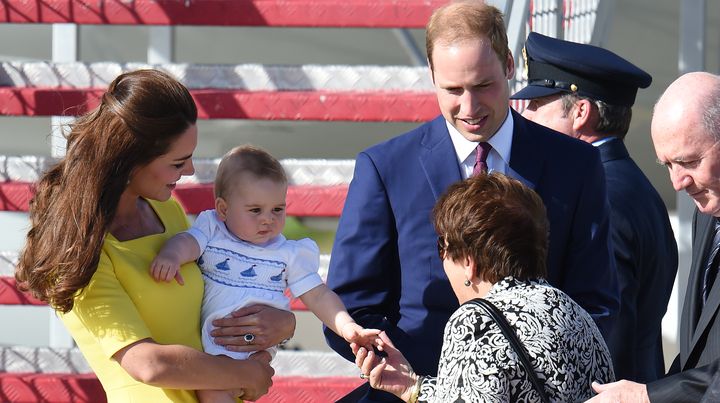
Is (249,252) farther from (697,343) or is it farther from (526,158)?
(697,343)

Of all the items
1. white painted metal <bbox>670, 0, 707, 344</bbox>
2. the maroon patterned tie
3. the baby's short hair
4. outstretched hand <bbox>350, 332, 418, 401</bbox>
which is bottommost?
white painted metal <bbox>670, 0, 707, 344</bbox>

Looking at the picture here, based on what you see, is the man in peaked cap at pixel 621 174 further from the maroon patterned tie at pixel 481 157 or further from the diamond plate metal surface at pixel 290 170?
the diamond plate metal surface at pixel 290 170

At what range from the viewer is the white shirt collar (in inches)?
107

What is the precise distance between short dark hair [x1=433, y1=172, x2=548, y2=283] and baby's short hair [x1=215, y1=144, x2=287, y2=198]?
1.84 ft

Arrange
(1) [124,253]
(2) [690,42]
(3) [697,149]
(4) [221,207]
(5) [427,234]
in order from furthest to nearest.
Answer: (2) [690,42], (4) [221,207], (5) [427,234], (1) [124,253], (3) [697,149]

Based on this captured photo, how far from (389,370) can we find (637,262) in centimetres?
107

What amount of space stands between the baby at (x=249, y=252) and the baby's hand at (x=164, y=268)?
3.6 inches

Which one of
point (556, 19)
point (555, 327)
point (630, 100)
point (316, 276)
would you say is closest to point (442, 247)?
point (555, 327)

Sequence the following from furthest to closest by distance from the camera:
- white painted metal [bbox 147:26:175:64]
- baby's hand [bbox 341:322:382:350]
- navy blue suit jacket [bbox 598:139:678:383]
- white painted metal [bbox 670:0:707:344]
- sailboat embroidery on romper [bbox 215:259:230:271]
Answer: white painted metal [bbox 147:26:175:64], white painted metal [bbox 670:0:707:344], navy blue suit jacket [bbox 598:139:678:383], sailboat embroidery on romper [bbox 215:259:230:271], baby's hand [bbox 341:322:382:350]

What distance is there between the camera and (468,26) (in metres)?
2.59

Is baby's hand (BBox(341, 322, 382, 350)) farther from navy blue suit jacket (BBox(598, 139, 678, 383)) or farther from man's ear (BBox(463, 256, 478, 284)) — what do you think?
navy blue suit jacket (BBox(598, 139, 678, 383))

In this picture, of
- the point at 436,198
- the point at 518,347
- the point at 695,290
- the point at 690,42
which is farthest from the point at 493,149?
the point at 690,42

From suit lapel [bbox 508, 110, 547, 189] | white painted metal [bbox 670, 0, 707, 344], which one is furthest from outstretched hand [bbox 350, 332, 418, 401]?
white painted metal [bbox 670, 0, 707, 344]

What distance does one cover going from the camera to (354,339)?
259 cm
